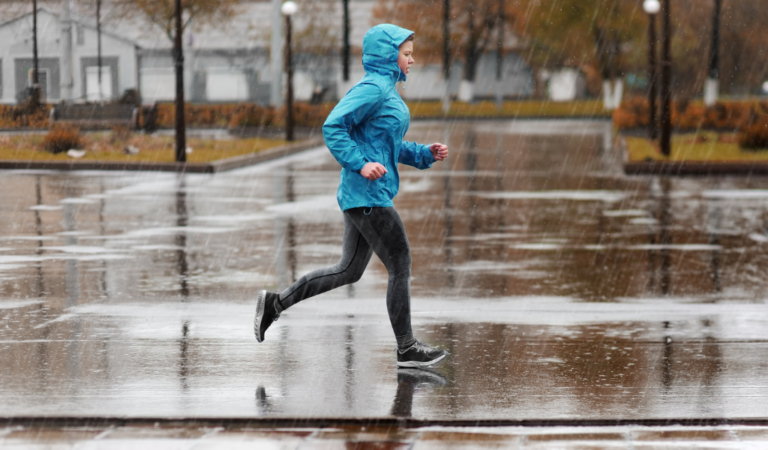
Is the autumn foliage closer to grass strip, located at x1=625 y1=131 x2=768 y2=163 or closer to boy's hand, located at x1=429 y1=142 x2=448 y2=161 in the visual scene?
grass strip, located at x1=625 y1=131 x2=768 y2=163

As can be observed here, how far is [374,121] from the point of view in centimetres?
630

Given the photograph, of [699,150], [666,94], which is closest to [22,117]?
[666,94]

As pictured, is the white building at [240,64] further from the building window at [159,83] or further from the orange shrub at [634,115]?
the orange shrub at [634,115]

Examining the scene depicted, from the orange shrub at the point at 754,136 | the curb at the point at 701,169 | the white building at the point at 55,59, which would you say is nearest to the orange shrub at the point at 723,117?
the orange shrub at the point at 754,136

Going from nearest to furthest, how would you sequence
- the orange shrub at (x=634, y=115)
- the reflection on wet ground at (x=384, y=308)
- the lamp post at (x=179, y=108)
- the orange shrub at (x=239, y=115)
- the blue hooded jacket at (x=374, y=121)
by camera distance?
1. the reflection on wet ground at (x=384, y=308)
2. the blue hooded jacket at (x=374, y=121)
3. the lamp post at (x=179, y=108)
4. the orange shrub at (x=634, y=115)
5. the orange shrub at (x=239, y=115)

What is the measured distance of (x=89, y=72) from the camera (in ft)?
172

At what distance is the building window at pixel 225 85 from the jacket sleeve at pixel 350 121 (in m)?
58.8

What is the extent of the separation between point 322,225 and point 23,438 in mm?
8731

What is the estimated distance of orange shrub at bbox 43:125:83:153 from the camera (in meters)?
25.1

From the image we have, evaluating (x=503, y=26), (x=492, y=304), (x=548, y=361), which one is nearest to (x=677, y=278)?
(x=492, y=304)

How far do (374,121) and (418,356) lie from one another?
133 centimetres

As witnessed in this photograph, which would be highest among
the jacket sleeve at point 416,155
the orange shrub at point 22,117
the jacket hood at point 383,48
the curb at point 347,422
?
the jacket hood at point 383,48

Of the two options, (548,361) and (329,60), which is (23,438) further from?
(329,60)

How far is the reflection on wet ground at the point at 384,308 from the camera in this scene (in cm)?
582
